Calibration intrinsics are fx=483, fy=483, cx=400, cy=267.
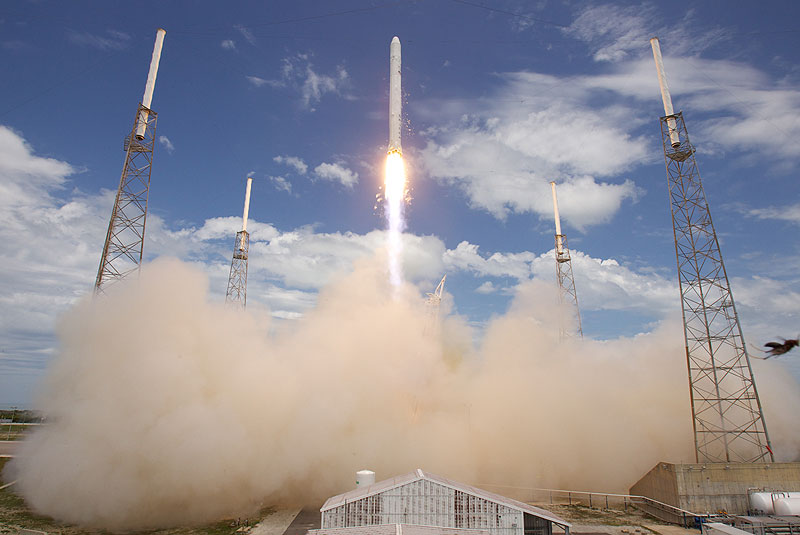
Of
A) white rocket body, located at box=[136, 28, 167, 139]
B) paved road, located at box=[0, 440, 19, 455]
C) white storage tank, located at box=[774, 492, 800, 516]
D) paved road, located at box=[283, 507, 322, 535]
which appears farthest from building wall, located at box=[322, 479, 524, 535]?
paved road, located at box=[0, 440, 19, 455]

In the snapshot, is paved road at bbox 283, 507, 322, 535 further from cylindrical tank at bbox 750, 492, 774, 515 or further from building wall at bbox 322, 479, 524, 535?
cylindrical tank at bbox 750, 492, 774, 515

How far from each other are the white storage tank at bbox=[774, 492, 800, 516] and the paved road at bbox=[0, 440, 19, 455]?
204 feet

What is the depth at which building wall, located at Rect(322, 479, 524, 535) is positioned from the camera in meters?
20.4

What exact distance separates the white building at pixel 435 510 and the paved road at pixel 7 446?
147 feet

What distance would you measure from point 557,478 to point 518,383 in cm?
763

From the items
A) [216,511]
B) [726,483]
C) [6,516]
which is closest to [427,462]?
[216,511]

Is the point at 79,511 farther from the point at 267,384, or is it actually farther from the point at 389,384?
the point at 389,384

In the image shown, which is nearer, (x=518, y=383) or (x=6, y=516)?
(x=6, y=516)

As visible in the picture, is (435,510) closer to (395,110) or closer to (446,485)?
(446,485)

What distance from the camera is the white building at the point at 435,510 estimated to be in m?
20.2

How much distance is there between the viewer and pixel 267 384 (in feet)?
104

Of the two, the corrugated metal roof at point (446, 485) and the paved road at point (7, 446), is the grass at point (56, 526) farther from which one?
the paved road at point (7, 446)

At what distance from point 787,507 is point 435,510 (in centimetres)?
2056

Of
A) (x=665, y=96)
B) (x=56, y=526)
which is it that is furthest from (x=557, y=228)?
(x=56, y=526)
